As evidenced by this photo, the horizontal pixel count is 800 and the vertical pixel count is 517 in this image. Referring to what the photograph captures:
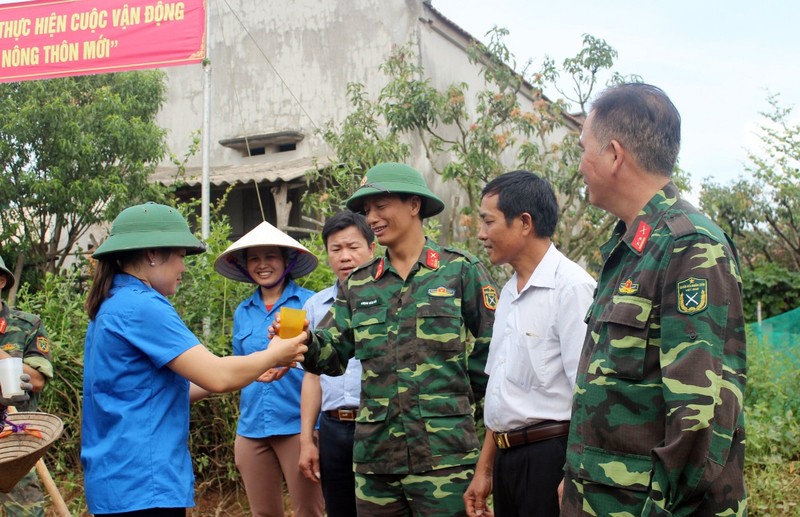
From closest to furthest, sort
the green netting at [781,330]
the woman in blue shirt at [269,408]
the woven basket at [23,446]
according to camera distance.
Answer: the woven basket at [23,446]
the woman in blue shirt at [269,408]
the green netting at [781,330]

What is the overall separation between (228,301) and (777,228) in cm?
1421

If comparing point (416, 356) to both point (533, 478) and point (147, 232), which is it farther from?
point (147, 232)

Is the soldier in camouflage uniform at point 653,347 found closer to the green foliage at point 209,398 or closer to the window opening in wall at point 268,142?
the green foliage at point 209,398

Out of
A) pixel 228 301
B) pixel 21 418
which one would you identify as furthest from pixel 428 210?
pixel 228 301

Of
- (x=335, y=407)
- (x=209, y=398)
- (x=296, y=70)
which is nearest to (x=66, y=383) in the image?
(x=209, y=398)

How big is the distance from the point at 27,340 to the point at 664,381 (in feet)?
12.6

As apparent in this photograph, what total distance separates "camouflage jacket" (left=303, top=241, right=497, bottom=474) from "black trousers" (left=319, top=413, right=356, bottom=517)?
1.38 ft

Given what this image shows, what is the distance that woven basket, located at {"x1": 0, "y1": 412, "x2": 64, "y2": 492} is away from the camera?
9.23ft

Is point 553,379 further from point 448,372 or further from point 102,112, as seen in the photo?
point 102,112

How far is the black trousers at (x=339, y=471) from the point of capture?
12.1ft

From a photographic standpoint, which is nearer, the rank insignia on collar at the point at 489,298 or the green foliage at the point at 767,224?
the rank insignia on collar at the point at 489,298

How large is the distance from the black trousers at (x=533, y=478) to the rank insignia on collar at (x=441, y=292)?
671mm

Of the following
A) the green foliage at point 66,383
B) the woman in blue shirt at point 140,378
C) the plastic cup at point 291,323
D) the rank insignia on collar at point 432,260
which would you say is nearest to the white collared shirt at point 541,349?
the rank insignia on collar at point 432,260

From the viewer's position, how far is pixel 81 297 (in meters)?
6.20
